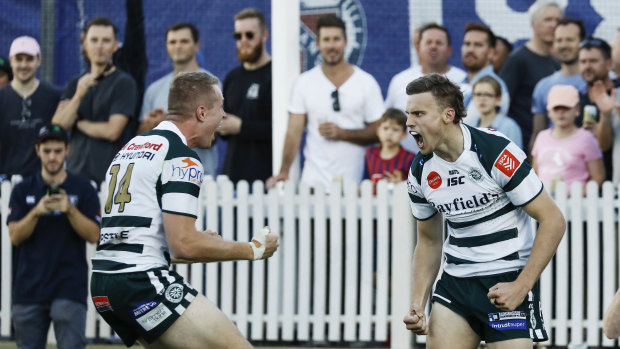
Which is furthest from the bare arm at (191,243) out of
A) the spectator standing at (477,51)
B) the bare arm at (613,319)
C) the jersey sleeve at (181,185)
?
the spectator standing at (477,51)

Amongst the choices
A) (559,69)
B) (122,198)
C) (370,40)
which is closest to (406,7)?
(370,40)

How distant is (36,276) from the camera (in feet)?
27.7

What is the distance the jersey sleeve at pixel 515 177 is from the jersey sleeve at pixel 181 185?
158cm

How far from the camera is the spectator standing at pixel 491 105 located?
32.0ft

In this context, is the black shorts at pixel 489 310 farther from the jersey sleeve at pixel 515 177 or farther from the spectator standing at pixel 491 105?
the spectator standing at pixel 491 105

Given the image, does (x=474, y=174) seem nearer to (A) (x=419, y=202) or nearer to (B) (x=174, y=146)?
(A) (x=419, y=202)

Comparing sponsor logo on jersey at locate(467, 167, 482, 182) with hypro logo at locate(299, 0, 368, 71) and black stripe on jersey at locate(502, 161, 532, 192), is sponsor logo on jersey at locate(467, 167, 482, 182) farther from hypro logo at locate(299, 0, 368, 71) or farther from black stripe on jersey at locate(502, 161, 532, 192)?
hypro logo at locate(299, 0, 368, 71)

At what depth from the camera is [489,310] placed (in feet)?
18.7

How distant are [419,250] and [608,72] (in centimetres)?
475

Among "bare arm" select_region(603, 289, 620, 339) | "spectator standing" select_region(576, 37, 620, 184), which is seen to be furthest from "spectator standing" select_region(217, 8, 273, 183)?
"bare arm" select_region(603, 289, 620, 339)

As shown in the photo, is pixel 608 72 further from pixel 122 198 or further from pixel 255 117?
pixel 122 198

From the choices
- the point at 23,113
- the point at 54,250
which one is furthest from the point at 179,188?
the point at 23,113

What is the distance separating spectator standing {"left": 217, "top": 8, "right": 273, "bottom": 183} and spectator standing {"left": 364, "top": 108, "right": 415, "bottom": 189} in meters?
1.13

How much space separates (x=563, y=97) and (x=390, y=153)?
66.2 inches
